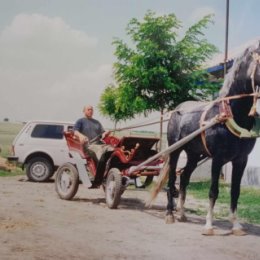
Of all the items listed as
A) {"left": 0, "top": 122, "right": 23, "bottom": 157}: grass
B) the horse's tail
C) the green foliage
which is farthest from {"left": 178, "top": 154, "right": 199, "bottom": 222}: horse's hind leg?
{"left": 0, "top": 122, "right": 23, "bottom": 157}: grass

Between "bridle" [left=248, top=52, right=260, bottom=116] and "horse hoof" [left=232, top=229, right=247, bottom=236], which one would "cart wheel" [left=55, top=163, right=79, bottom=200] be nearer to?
"horse hoof" [left=232, top=229, right=247, bottom=236]

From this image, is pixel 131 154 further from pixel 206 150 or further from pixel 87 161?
pixel 206 150

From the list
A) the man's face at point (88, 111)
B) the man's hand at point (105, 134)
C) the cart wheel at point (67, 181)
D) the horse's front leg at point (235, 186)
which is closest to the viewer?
the horse's front leg at point (235, 186)

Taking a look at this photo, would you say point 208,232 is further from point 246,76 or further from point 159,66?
point 159,66

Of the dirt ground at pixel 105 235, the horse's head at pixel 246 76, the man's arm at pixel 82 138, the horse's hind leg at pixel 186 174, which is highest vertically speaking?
the horse's head at pixel 246 76

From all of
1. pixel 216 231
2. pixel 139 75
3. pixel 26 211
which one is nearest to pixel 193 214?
pixel 216 231

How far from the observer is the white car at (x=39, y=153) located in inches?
682

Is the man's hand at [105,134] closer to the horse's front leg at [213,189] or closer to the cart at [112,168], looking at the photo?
the cart at [112,168]

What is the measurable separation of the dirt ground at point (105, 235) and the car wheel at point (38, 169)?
19.2 ft

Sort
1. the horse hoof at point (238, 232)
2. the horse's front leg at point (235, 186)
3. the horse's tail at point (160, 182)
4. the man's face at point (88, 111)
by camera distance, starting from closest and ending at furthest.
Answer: the horse hoof at point (238, 232) → the horse's front leg at point (235, 186) → the horse's tail at point (160, 182) → the man's face at point (88, 111)

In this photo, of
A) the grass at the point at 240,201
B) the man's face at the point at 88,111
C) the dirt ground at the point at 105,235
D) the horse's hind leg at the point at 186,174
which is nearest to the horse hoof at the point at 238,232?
the dirt ground at the point at 105,235

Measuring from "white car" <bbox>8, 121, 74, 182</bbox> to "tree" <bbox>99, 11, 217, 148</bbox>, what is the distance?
2547 millimetres

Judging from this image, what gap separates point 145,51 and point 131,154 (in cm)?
675

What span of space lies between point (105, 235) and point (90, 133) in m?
4.47
